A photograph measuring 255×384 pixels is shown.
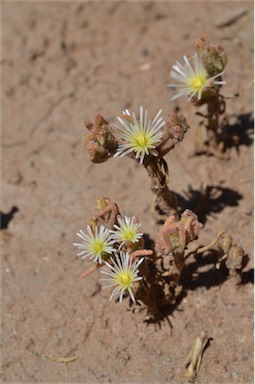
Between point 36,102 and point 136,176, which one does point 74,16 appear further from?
point 136,176

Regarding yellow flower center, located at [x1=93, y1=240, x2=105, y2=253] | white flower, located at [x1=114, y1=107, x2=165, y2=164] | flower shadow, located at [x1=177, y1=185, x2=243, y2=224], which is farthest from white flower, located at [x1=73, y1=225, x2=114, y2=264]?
flower shadow, located at [x1=177, y1=185, x2=243, y2=224]

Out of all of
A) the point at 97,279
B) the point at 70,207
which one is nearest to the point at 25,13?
the point at 70,207

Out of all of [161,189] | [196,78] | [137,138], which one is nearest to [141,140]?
[137,138]

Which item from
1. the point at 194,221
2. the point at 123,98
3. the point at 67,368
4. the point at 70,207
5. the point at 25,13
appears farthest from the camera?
the point at 25,13

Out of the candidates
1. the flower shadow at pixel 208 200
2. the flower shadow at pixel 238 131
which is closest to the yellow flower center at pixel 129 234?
the flower shadow at pixel 208 200

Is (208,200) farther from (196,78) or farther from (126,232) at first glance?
(126,232)

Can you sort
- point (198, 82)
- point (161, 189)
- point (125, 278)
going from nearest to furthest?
point (125, 278) → point (161, 189) → point (198, 82)
